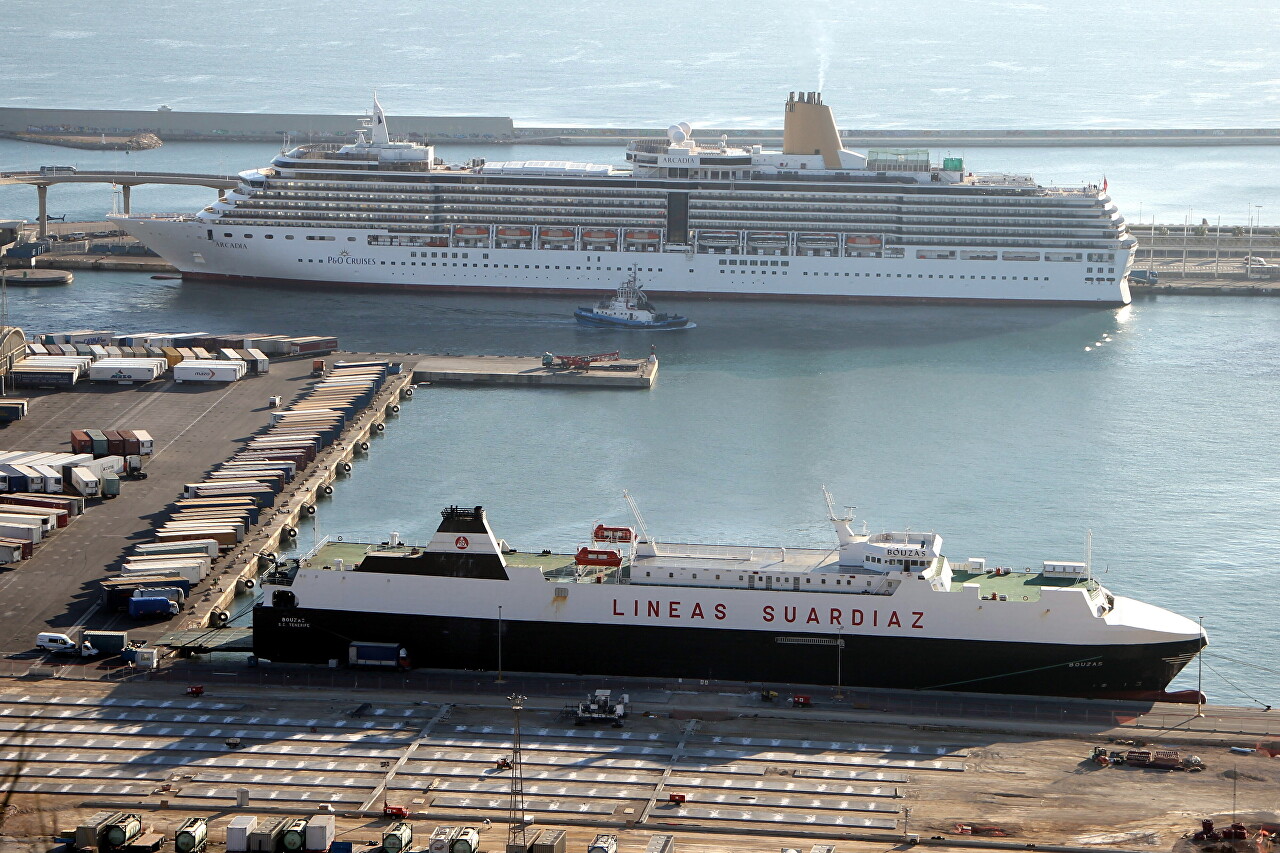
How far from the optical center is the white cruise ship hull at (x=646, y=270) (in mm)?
102062

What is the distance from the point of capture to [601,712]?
44.2 meters

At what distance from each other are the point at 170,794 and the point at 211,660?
8.00 metres

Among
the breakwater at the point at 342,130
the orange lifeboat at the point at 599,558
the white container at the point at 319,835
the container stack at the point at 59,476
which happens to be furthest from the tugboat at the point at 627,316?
the white container at the point at 319,835

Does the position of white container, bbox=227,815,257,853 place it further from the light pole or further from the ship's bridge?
the light pole

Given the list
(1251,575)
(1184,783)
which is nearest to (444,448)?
(1251,575)

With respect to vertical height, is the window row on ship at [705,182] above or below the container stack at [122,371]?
above

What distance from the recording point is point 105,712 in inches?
1740

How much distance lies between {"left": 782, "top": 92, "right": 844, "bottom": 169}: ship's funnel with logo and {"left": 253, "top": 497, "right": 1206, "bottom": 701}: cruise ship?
58917 millimetres

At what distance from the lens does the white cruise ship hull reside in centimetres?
Answer: 10206

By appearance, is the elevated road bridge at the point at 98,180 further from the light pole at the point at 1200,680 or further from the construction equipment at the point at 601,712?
the light pole at the point at 1200,680

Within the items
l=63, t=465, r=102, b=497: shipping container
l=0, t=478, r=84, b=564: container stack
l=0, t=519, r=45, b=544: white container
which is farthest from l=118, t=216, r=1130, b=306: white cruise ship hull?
l=0, t=519, r=45, b=544: white container

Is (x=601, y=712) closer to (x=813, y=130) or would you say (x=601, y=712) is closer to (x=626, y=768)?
(x=626, y=768)

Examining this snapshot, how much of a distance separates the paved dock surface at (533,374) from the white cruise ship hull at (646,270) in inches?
746

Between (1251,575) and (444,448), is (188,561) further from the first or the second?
(1251,575)
